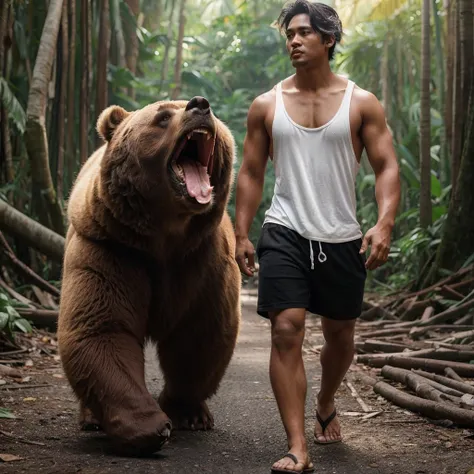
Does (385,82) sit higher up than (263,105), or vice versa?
(385,82)

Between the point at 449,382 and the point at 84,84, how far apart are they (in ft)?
23.0

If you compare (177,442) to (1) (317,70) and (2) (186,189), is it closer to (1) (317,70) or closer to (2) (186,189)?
(2) (186,189)

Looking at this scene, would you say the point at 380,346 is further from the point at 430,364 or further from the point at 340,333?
the point at 340,333

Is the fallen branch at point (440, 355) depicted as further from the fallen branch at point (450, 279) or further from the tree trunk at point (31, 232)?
the tree trunk at point (31, 232)

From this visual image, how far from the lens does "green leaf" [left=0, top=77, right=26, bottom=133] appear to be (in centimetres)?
879

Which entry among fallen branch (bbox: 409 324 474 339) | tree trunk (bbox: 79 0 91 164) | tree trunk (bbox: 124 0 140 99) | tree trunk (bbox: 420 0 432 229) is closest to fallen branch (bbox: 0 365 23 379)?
fallen branch (bbox: 409 324 474 339)

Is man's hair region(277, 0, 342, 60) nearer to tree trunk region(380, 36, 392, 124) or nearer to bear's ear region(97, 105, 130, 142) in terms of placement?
bear's ear region(97, 105, 130, 142)

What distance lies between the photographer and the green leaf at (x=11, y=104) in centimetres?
879

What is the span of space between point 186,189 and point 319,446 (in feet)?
5.10

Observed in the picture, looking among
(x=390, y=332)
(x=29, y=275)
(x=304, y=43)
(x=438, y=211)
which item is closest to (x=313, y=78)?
(x=304, y=43)

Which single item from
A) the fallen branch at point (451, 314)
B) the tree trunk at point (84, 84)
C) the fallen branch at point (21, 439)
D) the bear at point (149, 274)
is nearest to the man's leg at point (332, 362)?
the bear at point (149, 274)

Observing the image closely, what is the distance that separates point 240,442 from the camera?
186 inches

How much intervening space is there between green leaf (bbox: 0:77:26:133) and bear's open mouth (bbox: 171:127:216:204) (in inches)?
183

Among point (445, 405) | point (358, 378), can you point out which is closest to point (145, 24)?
point (358, 378)
